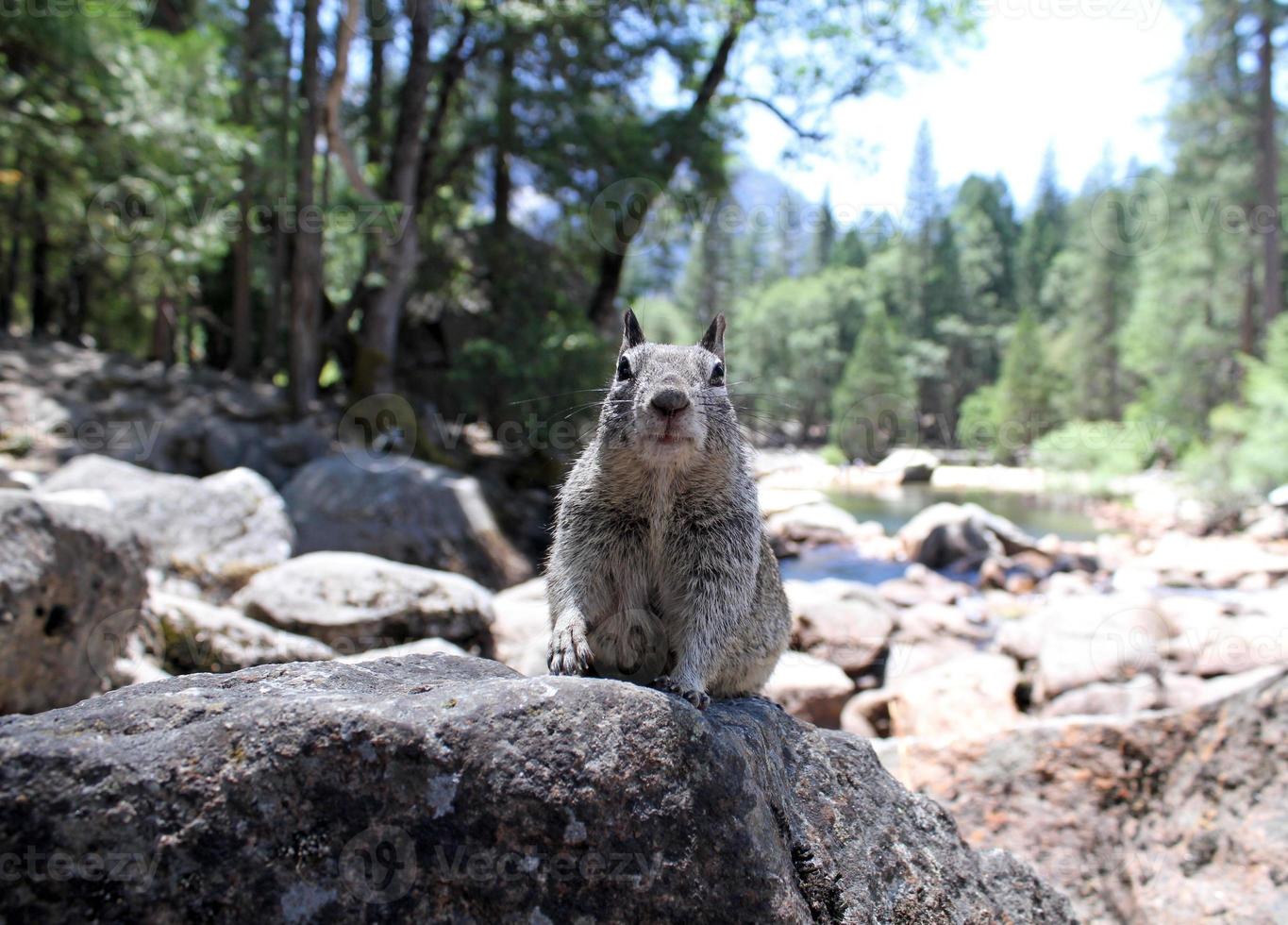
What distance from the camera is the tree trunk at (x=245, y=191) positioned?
17.7 metres

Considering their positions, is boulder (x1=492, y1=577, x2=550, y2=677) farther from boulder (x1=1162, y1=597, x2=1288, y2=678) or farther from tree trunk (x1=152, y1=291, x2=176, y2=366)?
tree trunk (x1=152, y1=291, x2=176, y2=366)

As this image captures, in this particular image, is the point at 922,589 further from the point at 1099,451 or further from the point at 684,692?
the point at 1099,451

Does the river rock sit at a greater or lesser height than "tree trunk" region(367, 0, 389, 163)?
lesser

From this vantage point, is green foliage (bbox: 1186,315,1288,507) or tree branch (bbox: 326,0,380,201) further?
green foliage (bbox: 1186,315,1288,507)

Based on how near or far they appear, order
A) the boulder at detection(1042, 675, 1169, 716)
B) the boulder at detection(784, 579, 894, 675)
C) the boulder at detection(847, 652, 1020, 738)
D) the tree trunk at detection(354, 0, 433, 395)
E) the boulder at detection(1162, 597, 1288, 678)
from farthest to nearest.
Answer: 1. the tree trunk at detection(354, 0, 433, 395)
2. the boulder at detection(784, 579, 894, 675)
3. the boulder at detection(1162, 597, 1288, 678)
4. the boulder at detection(1042, 675, 1169, 716)
5. the boulder at detection(847, 652, 1020, 738)

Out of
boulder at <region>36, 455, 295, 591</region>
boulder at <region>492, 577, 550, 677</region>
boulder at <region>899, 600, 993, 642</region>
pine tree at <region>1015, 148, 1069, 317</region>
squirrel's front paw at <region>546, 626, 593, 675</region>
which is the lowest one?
boulder at <region>899, 600, 993, 642</region>

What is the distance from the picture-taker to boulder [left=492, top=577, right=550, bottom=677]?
9.09 metres

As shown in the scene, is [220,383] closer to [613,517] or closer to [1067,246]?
[613,517]

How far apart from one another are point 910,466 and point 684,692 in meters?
37.7

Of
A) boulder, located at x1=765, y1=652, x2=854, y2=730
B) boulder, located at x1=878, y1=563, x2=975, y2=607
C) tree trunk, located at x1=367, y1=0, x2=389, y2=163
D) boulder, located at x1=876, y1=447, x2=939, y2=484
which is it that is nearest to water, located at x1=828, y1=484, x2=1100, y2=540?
boulder, located at x1=876, y1=447, x2=939, y2=484

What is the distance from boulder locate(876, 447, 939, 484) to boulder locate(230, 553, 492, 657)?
3205 cm

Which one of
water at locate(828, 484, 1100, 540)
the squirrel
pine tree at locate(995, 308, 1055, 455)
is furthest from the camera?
pine tree at locate(995, 308, 1055, 455)

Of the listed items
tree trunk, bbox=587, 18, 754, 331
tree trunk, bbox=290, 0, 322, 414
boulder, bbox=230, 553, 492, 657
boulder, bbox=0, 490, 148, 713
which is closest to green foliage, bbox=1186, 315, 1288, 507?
tree trunk, bbox=587, 18, 754, 331

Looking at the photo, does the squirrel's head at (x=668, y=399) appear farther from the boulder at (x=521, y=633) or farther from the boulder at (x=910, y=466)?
the boulder at (x=910, y=466)
